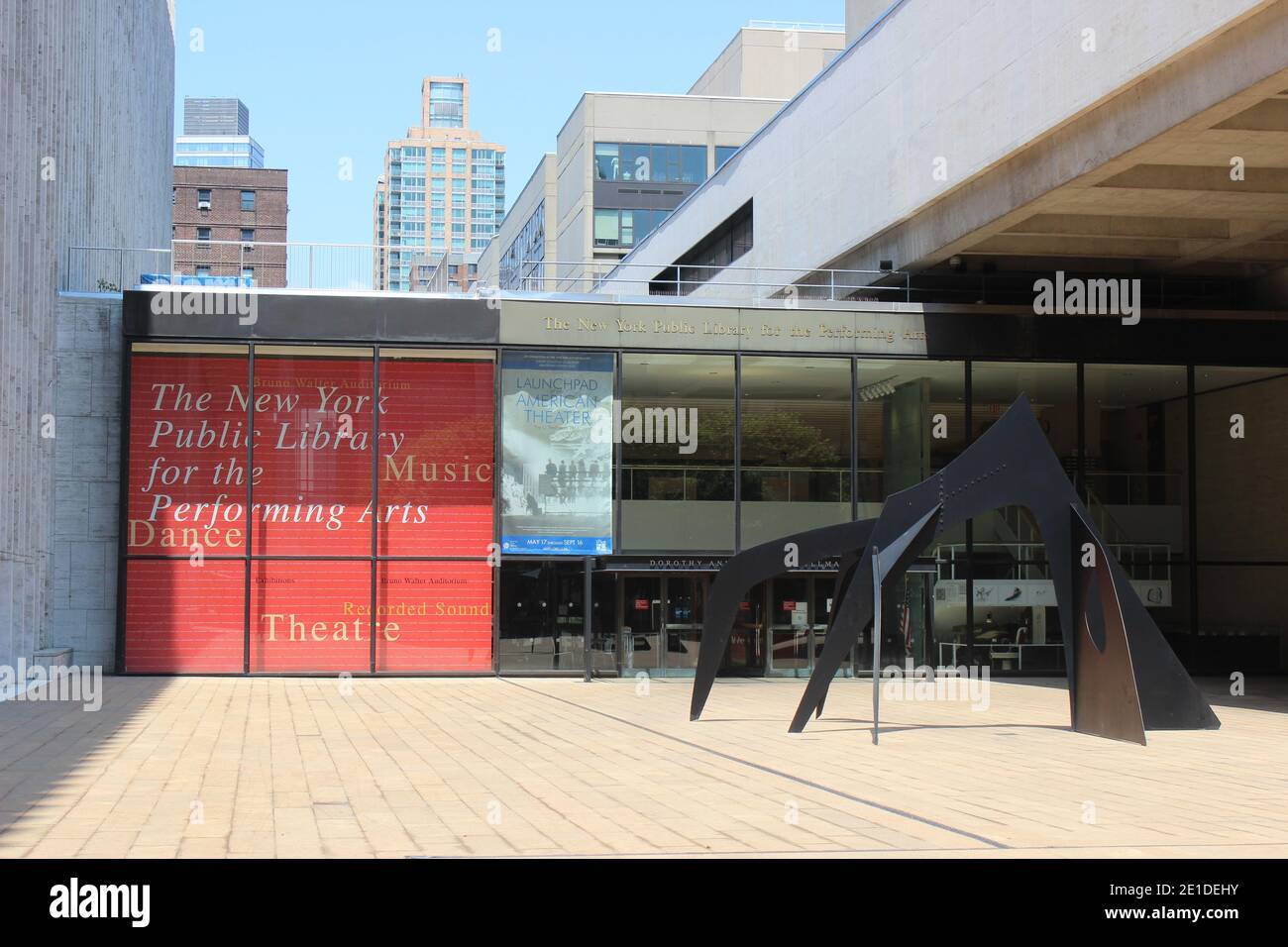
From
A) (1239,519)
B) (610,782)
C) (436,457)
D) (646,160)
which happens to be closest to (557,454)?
→ (436,457)

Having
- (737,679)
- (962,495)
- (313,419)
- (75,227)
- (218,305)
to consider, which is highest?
(75,227)

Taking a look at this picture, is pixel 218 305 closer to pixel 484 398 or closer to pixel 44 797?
pixel 484 398

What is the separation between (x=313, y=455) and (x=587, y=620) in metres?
5.44

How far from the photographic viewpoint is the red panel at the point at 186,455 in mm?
24094

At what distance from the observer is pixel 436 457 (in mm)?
25078

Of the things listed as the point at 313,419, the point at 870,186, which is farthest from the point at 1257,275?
the point at 313,419

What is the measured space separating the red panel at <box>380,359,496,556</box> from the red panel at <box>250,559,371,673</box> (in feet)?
3.10

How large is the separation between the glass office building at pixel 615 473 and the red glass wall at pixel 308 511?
0.15 ft

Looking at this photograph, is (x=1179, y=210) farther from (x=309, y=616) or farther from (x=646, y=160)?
(x=646, y=160)

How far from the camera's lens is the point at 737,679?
25562 mm

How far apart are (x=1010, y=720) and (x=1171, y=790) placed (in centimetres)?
671
